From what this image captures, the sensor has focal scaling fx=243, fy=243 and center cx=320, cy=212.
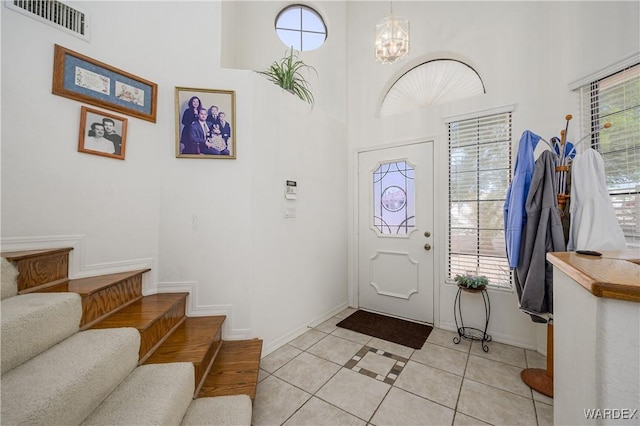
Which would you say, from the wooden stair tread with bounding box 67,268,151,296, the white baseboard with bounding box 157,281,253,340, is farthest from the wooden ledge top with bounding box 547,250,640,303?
the wooden stair tread with bounding box 67,268,151,296

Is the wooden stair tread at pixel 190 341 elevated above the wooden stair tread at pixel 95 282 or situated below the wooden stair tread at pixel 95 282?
below

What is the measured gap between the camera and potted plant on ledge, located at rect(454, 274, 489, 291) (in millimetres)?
2287

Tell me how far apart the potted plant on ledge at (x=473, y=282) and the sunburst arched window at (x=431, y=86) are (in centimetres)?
193

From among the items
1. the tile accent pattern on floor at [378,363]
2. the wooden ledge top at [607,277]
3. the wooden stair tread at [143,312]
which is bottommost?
the tile accent pattern on floor at [378,363]

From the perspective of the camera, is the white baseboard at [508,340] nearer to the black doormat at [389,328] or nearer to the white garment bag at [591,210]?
the black doormat at [389,328]

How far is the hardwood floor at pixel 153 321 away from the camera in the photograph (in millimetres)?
1452

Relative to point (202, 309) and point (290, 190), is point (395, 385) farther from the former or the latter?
point (290, 190)

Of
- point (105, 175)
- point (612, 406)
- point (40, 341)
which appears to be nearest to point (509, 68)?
point (612, 406)

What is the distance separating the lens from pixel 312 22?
3264 millimetres

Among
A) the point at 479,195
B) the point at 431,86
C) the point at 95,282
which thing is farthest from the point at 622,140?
the point at 95,282

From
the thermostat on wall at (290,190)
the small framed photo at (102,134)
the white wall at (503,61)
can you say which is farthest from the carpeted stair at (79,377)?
the white wall at (503,61)

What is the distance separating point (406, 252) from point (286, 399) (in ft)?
6.44

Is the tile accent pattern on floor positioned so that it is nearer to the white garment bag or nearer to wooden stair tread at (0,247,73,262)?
the white garment bag

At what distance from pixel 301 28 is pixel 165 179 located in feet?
8.68
